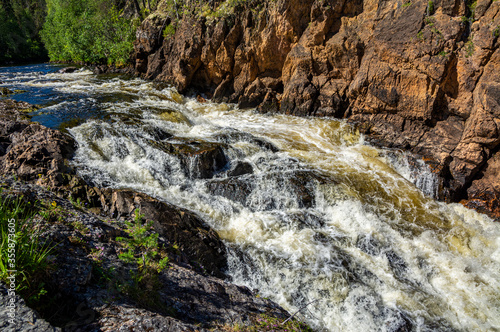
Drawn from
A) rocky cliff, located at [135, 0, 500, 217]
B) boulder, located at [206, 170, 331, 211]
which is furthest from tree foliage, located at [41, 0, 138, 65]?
boulder, located at [206, 170, 331, 211]

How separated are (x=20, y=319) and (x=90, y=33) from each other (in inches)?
1372

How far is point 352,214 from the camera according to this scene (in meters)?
7.77

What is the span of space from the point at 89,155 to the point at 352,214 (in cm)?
855

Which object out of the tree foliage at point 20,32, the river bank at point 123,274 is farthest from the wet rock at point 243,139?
the tree foliage at point 20,32

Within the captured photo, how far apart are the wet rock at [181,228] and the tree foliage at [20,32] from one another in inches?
1649

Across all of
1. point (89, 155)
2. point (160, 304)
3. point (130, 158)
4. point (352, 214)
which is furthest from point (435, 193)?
point (89, 155)

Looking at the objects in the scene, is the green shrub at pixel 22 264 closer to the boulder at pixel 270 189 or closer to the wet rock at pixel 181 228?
the wet rock at pixel 181 228

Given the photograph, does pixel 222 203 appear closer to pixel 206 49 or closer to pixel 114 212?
pixel 114 212

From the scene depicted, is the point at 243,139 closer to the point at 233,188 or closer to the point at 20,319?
the point at 233,188

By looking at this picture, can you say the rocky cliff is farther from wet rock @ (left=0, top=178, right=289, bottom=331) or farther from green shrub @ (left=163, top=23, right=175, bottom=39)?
wet rock @ (left=0, top=178, right=289, bottom=331)

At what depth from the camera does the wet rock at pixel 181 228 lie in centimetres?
570

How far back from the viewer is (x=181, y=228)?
6113mm

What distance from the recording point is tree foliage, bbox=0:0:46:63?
35.1 meters

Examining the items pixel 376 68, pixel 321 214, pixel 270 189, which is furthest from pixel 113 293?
pixel 376 68
